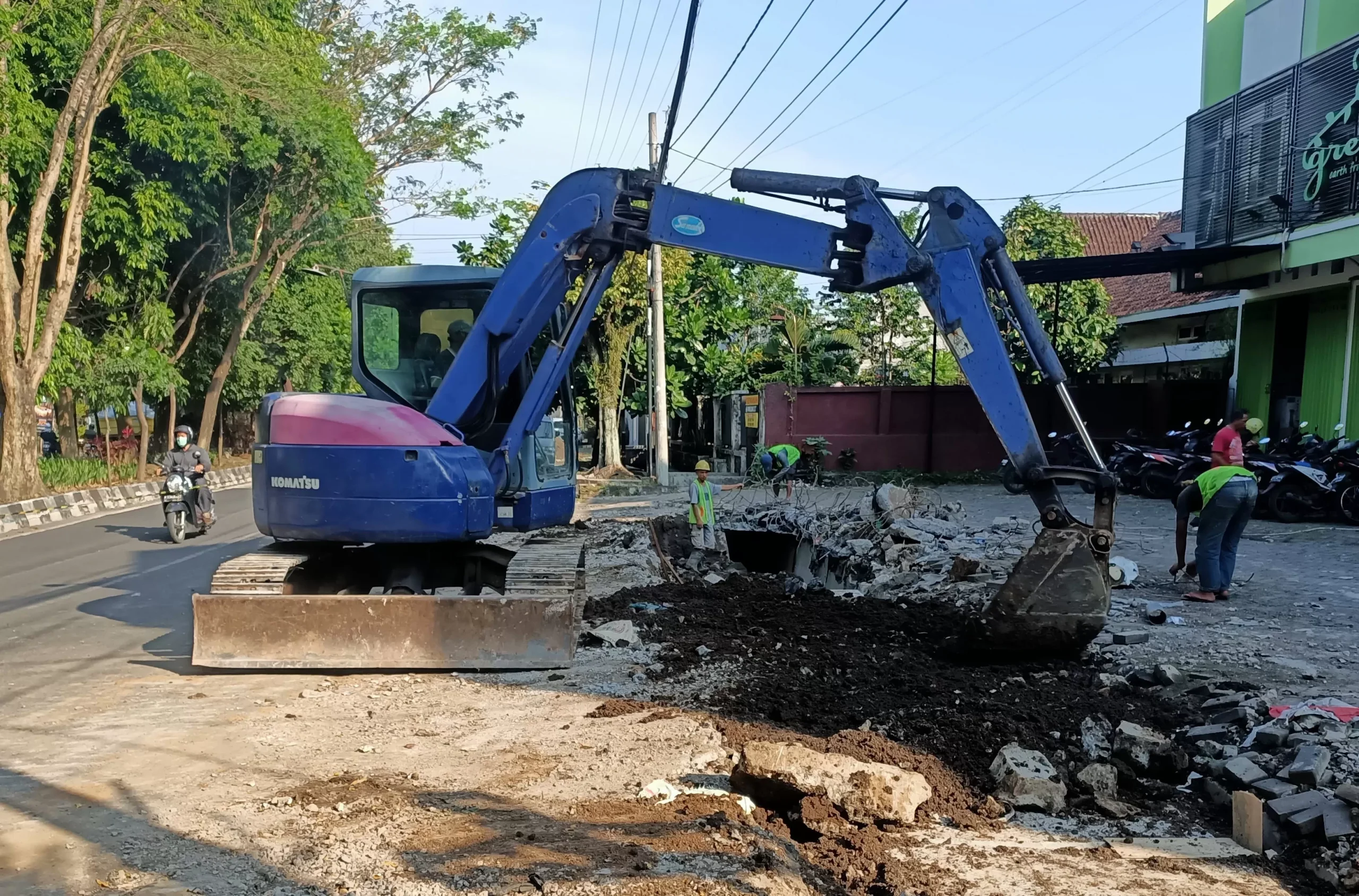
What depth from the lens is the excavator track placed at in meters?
6.68

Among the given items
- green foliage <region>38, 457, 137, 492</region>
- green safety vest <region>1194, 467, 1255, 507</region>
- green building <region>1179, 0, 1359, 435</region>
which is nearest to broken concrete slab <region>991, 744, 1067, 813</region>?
green safety vest <region>1194, 467, 1255, 507</region>

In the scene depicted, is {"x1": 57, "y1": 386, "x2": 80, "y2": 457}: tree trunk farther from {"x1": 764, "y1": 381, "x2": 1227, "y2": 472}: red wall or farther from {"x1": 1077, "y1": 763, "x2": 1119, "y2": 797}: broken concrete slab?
{"x1": 1077, "y1": 763, "x2": 1119, "y2": 797}: broken concrete slab

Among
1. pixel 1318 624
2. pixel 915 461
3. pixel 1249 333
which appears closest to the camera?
pixel 1318 624

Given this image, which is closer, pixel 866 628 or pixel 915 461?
pixel 866 628

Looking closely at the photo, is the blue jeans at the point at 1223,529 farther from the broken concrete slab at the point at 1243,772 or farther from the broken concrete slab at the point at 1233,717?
the broken concrete slab at the point at 1243,772

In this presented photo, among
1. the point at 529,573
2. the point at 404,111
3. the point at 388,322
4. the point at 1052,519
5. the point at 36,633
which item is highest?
the point at 404,111

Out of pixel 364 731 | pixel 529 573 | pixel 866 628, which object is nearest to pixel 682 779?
pixel 364 731

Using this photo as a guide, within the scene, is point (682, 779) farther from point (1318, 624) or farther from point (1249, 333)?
point (1249, 333)

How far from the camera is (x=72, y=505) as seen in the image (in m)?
19.2

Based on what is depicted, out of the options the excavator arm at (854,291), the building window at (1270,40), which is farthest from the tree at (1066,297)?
the excavator arm at (854,291)

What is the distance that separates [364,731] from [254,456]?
105 inches

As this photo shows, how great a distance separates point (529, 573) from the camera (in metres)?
7.16

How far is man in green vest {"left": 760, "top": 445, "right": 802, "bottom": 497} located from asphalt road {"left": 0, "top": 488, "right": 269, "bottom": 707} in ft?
27.7

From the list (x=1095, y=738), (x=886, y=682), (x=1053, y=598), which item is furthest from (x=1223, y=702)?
(x=886, y=682)
